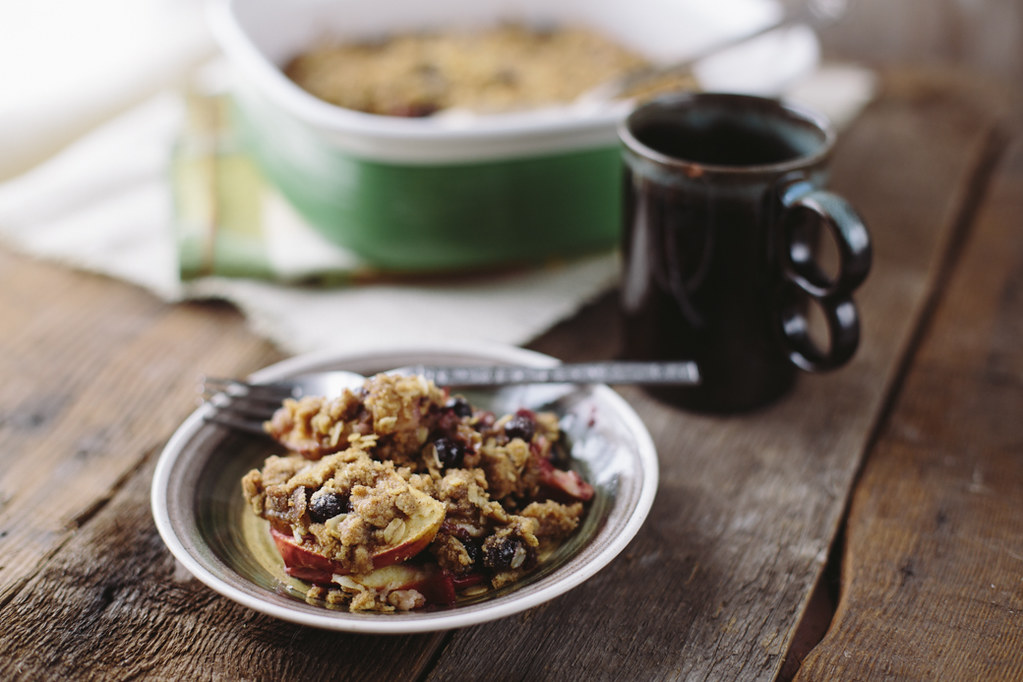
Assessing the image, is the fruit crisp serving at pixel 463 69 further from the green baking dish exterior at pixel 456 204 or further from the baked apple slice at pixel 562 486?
the baked apple slice at pixel 562 486

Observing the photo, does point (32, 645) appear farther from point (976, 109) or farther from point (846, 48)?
point (846, 48)

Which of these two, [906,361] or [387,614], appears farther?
[906,361]

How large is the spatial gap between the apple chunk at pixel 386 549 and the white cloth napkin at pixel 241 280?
445 mm

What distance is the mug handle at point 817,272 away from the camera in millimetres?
775

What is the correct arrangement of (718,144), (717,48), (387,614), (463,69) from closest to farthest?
(387,614)
(718,144)
(717,48)
(463,69)

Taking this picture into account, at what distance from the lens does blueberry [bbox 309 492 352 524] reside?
0.67 meters

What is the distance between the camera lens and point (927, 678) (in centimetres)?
67

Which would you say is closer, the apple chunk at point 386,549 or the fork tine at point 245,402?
the apple chunk at point 386,549

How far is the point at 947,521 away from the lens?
0.83 m

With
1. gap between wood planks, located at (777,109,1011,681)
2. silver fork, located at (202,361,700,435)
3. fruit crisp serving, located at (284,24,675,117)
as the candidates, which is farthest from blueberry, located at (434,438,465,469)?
fruit crisp serving, located at (284,24,675,117)

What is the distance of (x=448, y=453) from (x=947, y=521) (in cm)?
48

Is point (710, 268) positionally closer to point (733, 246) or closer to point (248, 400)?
point (733, 246)

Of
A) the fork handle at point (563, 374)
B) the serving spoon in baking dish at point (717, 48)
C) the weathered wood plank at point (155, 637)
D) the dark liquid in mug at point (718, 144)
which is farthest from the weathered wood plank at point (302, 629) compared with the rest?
the serving spoon in baking dish at point (717, 48)

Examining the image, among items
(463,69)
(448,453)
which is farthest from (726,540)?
(463,69)
